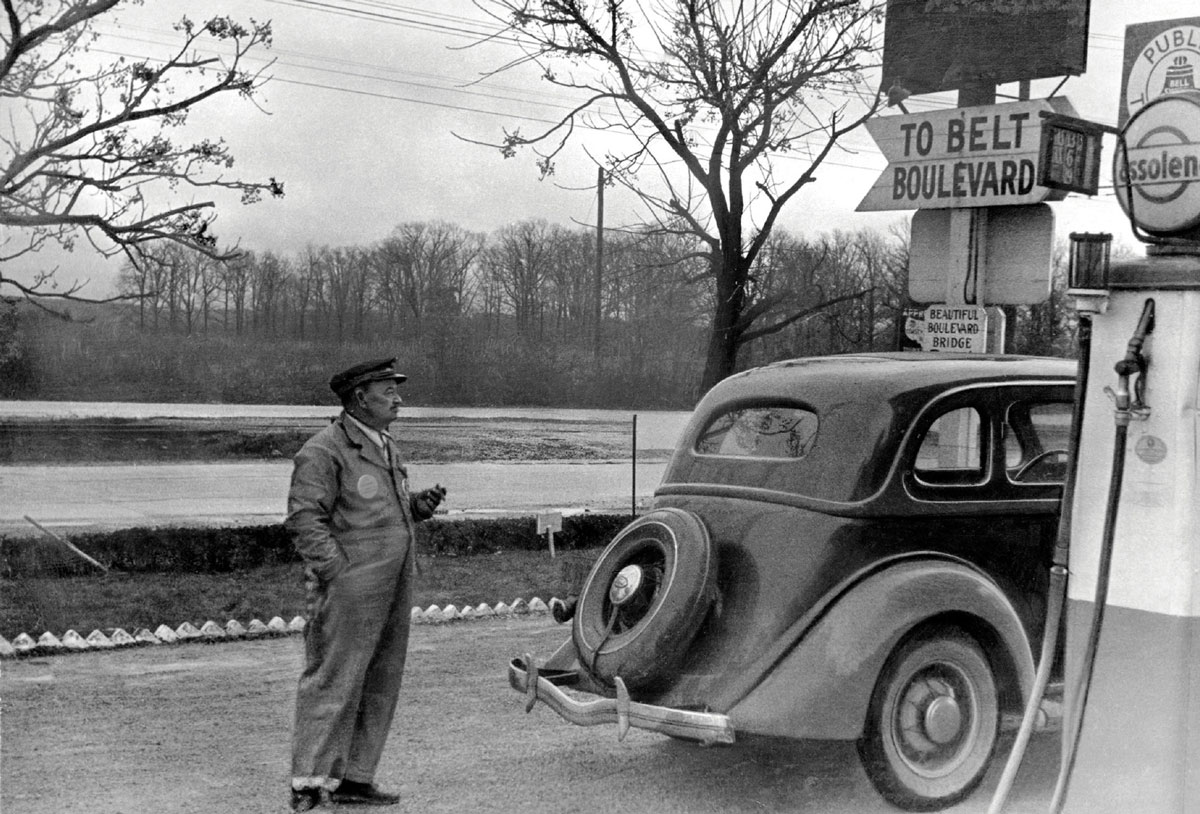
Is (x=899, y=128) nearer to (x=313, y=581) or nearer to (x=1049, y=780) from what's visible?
(x=1049, y=780)

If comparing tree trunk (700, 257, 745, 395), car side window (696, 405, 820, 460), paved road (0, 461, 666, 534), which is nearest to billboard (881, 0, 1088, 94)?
tree trunk (700, 257, 745, 395)

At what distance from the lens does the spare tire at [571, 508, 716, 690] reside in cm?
486

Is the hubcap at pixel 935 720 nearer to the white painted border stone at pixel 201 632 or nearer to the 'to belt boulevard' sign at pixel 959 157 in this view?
the white painted border stone at pixel 201 632

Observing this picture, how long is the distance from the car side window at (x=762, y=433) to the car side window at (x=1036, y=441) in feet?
2.69

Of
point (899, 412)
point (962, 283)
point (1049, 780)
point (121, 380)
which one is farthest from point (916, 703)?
point (121, 380)

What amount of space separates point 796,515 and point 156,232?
3550mm

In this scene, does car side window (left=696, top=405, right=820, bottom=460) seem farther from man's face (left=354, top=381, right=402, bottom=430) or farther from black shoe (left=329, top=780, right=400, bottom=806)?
black shoe (left=329, top=780, right=400, bottom=806)

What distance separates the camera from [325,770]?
461cm

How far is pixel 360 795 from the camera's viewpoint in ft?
15.5

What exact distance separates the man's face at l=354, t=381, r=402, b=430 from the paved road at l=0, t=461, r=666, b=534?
206 inches

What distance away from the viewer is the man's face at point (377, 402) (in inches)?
189

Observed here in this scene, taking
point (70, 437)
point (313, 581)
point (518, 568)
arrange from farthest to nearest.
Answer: point (518, 568) → point (70, 437) → point (313, 581)

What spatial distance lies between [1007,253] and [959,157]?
1.91 feet

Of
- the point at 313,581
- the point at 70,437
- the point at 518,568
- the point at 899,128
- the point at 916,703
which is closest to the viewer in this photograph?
the point at 313,581
